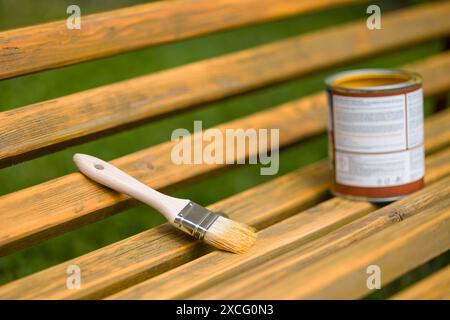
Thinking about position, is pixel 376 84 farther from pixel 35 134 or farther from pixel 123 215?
pixel 123 215

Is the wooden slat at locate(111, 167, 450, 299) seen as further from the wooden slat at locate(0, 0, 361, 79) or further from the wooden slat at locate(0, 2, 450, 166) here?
the wooden slat at locate(0, 0, 361, 79)

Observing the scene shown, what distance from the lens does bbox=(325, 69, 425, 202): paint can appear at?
1612 millimetres

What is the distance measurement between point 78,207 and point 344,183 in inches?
22.5

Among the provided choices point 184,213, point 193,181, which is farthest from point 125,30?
point 184,213

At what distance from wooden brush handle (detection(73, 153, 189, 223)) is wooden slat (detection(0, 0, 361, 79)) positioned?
23 cm

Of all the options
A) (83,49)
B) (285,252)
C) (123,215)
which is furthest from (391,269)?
(123,215)

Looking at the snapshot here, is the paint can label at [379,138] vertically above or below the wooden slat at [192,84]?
below

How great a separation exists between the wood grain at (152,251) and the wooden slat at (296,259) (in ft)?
0.57

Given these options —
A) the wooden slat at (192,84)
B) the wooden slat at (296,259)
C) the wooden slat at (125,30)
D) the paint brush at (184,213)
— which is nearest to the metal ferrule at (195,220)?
the paint brush at (184,213)

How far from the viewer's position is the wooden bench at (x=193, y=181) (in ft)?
4.29

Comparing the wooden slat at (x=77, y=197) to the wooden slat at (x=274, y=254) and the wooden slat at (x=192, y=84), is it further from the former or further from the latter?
the wooden slat at (x=274, y=254)

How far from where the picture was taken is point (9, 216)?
146 cm

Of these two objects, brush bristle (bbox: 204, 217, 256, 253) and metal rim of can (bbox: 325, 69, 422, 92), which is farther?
metal rim of can (bbox: 325, 69, 422, 92)

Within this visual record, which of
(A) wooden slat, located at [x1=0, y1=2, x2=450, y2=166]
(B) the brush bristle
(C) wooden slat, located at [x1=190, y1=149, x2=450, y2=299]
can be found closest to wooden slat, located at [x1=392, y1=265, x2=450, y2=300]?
(C) wooden slat, located at [x1=190, y1=149, x2=450, y2=299]
